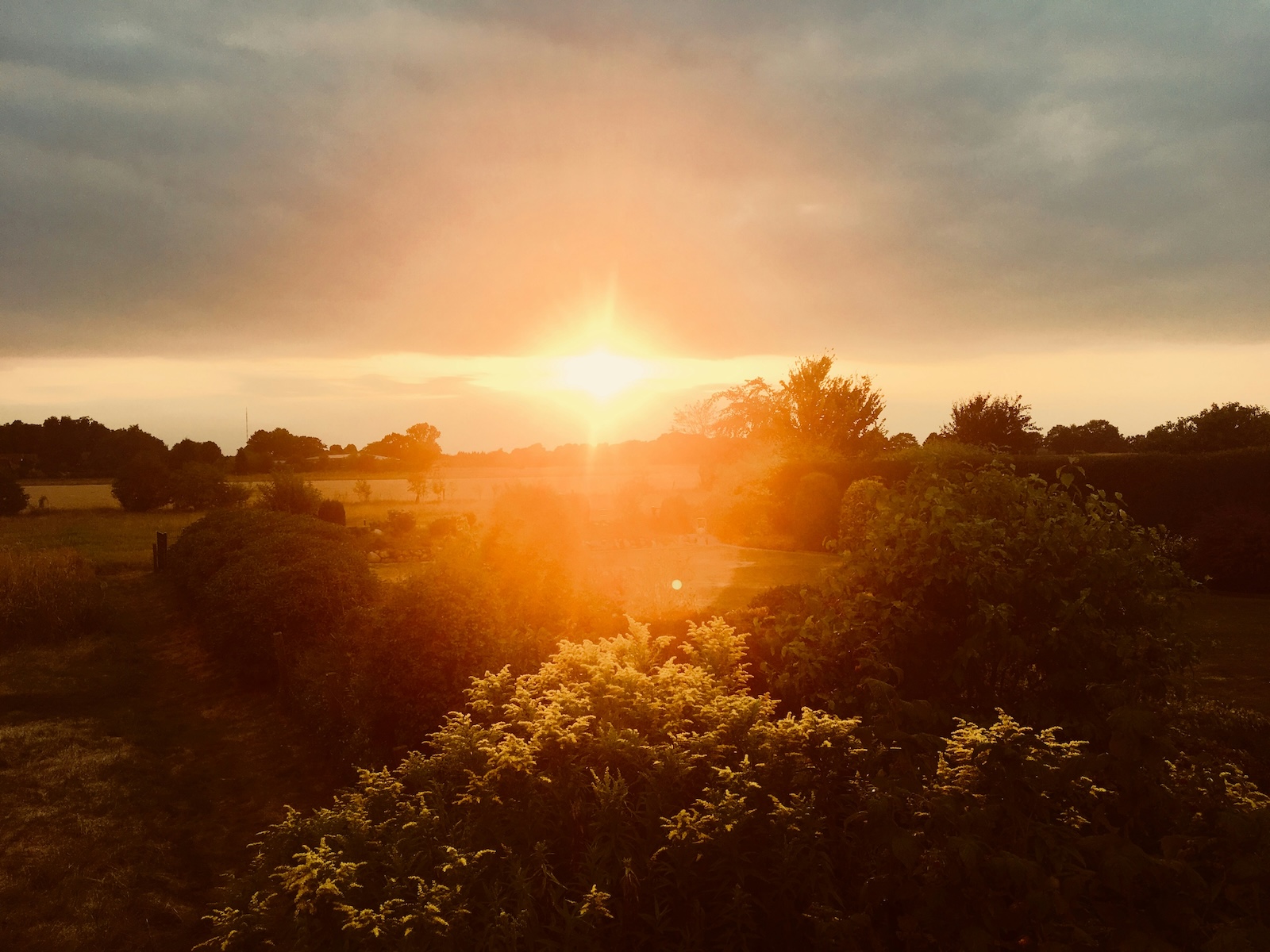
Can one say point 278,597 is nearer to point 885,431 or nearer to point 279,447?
point 885,431

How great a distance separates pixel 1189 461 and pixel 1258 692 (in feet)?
37.4

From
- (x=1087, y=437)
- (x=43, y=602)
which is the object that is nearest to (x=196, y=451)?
(x=43, y=602)

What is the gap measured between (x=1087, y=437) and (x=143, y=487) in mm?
67128

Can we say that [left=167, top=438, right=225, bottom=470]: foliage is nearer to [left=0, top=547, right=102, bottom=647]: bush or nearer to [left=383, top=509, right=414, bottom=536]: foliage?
[left=383, top=509, right=414, bottom=536]: foliage

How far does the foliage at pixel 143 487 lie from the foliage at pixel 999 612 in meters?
43.3

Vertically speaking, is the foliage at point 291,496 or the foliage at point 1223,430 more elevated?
the foliage at point 1223,430

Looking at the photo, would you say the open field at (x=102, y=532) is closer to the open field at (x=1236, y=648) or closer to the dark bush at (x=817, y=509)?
the dark bush at (x=817, y=509)

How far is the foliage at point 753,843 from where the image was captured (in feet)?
9.60

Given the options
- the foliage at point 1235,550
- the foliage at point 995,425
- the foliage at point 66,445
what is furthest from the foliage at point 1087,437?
the foliage at point 66,445

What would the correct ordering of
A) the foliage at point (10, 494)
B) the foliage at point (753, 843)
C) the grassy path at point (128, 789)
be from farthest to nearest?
the foliage at point (10, 494) < the grassy path at point (128, 789) < the foliage at point (753, 843)

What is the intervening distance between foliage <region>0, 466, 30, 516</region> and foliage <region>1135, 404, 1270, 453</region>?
5296 centimetres

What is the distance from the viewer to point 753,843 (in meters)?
3.89

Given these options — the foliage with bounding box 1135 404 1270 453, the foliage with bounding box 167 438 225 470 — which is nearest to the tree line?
the foliage with bounding box 1135 404 1270 453

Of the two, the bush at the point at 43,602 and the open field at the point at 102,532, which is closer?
the bush at the point at 43,602
